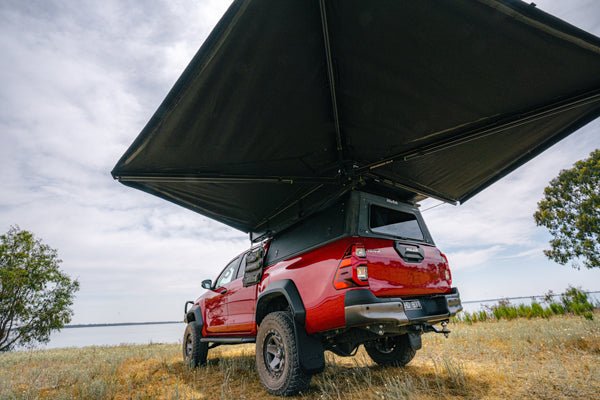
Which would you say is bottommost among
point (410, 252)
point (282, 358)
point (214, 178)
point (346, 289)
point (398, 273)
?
point (282, 358)

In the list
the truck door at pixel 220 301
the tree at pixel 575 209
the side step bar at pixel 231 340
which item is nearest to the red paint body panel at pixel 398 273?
the side step bar at pixel 231 340

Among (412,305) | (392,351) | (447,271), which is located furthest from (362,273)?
(392,351)

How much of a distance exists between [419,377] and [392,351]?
0.81 m

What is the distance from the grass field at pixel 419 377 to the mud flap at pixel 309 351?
0.25 m

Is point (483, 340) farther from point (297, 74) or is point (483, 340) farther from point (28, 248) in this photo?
point (28, 248)

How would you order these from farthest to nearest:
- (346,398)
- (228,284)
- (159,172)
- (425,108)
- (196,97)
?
(228,284)
(159,172)
(425,108)
(196,97)
(346,398)

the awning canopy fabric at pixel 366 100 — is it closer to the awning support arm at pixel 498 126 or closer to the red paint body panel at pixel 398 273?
the awning support arm at pixel 498 126

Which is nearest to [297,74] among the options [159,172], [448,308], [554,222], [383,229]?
[383,229]

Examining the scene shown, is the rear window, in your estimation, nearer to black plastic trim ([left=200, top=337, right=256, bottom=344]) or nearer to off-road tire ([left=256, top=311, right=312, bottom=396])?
off-road tire ([left=256, top=311, right=312, bottom=396])

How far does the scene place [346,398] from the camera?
3051 mm

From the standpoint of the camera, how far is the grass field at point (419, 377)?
2.95m

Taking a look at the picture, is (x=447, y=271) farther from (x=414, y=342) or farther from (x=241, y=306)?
(x=241, y=306)

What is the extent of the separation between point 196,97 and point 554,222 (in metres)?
18.3

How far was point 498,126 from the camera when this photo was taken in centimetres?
374
